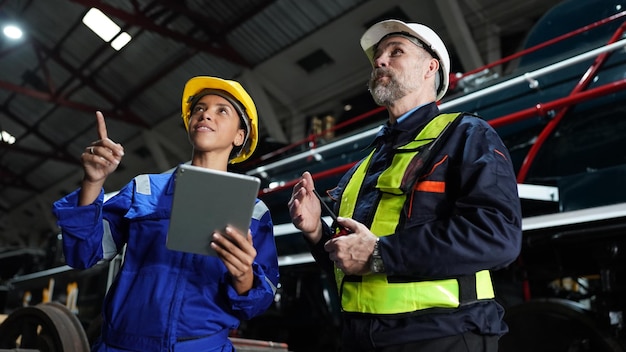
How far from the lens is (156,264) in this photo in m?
1.78

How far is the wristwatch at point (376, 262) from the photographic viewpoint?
1.55m

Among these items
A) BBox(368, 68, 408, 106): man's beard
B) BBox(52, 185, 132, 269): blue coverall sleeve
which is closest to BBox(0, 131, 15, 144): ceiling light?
BBox(52, 185, 132, 269): blue coverall sleeve

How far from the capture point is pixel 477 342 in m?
1.53

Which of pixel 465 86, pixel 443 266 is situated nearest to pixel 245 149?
pixel 443 266

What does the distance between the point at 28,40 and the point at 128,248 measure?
1485 cm

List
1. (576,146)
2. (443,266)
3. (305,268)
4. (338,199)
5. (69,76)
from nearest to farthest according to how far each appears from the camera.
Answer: (443,266)
(338,199)
(576,146)
(305,268)
(69,76)

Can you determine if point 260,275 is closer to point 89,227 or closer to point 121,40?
point 89,227

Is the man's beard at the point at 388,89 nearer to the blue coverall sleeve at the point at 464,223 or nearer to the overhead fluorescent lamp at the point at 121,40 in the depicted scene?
the blue coverall sleeve at the point at 464,223

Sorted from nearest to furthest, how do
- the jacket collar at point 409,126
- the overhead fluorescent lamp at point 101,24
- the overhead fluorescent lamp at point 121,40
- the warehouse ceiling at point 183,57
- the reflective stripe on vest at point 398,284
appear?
the reflective stripe on vest at point 398,284 < the jacket collar at point 409,126 < the warehouse ceiling at point 183,57 < the overhead fluorescent lamp at point 101,24 < the overhead fluorescent lamp at point 121,40

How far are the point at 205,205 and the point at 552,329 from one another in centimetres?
233

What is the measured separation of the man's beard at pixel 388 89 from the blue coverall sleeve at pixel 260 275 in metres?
0.59

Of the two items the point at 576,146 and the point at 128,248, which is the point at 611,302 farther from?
the point at 128,248

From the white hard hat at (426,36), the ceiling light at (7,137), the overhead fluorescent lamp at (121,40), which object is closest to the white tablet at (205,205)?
the white hard hat at (426,36)

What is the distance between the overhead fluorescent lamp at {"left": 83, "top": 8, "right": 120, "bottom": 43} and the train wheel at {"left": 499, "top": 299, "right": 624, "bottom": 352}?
433 inches
